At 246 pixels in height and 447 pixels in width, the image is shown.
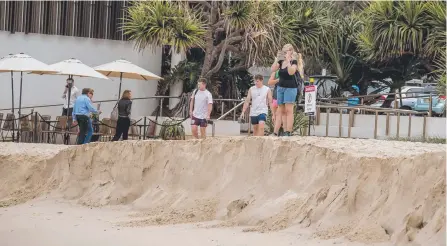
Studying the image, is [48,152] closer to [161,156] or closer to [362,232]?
[161,156]

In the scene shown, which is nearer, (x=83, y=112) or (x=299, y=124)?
(x=83, y=112)

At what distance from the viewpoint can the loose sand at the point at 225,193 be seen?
12.1m

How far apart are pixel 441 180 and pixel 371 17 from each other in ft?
58.3

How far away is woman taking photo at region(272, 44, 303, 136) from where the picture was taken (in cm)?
1614

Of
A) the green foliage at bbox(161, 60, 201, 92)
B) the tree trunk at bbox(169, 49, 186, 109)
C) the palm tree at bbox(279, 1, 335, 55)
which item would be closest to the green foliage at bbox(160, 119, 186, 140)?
the green foliage at bbox(161, 60, 201, 92)

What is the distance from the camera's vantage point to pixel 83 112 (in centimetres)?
2102

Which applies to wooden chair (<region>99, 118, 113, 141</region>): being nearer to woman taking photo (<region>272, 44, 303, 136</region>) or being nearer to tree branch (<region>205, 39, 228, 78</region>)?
tree branch (<region>205, 39, 228, 78</region>)

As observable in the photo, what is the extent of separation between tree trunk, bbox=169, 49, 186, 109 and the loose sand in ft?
29.1

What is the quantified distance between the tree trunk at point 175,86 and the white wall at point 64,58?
1.68ft

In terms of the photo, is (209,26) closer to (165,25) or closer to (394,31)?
(165,25)

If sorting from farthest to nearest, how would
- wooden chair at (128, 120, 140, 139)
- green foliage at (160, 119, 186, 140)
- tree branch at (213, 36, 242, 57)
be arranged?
tree branch at (213, 36, 242, 57)
wooden chair at (128, 120, 140, 139)
green foliage at (160, 119, 186, 140)

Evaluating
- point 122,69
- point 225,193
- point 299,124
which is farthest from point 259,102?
point 122,69

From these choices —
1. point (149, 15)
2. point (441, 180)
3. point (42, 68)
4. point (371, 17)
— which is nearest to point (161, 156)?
point (42, 68)

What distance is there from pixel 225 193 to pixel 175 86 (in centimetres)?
1392
